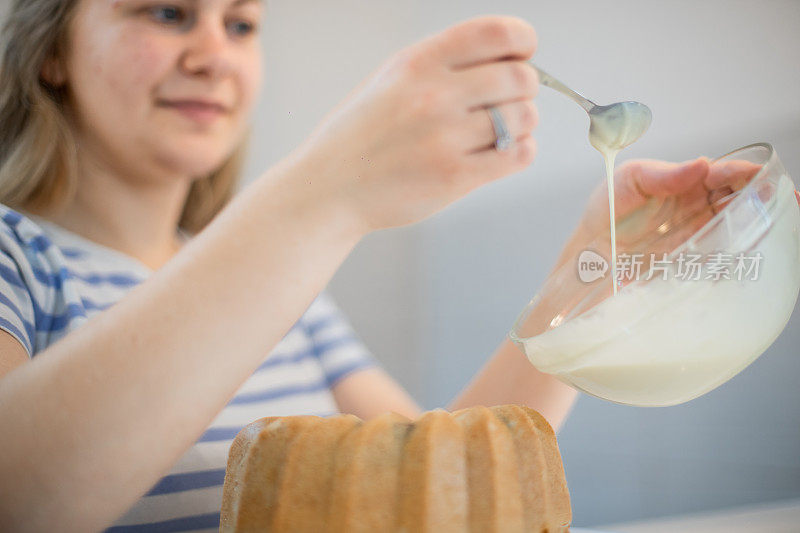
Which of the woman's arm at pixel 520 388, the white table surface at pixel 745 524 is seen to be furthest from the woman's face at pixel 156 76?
the white table surface at pixel 745 524

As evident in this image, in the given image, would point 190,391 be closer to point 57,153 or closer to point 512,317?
point 57,153

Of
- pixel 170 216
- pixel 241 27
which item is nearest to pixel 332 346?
pixel 170 216

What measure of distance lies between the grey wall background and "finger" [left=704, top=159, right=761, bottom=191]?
19 cm

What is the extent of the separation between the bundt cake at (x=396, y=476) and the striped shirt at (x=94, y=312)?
6.6 inches

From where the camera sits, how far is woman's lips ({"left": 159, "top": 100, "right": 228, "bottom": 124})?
0.45m

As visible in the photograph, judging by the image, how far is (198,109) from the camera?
47cm

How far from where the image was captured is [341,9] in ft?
2.34

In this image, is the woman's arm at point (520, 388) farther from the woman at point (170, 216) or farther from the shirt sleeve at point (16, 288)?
the shirt sleeve at point (16, 288)

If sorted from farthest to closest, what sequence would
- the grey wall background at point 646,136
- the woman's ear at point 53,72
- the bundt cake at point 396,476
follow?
the grey wall background at point 646,136
the woman's ear at point 53,72
the bundt cake at point 396,476

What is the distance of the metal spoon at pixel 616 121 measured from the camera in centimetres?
36

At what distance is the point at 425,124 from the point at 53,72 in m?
0.27

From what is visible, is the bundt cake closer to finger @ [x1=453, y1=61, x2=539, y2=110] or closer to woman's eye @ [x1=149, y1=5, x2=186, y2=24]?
finger @ [x1=453, y1=61, x2=539, y2=110]

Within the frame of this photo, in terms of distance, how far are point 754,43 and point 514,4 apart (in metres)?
0.27

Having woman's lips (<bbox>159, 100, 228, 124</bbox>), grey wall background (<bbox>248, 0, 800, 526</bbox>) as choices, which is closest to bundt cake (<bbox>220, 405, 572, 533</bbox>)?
woman's lips (<bbox>159, 100, 228, 124</bbox>)
